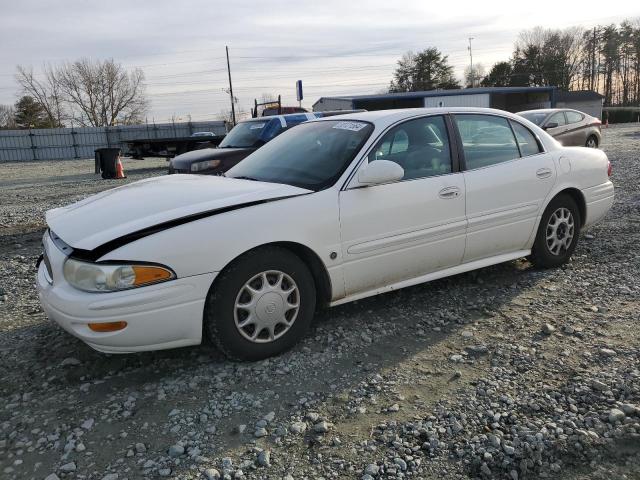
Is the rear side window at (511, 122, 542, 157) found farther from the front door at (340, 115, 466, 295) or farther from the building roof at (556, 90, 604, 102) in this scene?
the building roof at (556, 90, 604, 102)

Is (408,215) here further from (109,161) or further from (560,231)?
(109,161)

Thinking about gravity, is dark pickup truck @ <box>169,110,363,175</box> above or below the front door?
above

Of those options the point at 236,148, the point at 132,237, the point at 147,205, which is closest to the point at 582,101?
the point at 236,148

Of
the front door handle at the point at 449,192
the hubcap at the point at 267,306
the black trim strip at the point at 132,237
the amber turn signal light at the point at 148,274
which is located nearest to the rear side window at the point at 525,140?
the front door handle at the point at 449,192

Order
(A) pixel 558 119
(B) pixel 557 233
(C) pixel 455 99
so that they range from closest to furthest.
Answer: (B) pixel 557 233 → (A) pixel 558 119 → (C) pixel 455 99

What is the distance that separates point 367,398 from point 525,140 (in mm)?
2878

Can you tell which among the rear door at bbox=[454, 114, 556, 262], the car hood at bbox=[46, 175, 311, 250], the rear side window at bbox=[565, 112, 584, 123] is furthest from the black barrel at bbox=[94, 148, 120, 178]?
→ the rear door at bbox=[454, 114, 556, 262]

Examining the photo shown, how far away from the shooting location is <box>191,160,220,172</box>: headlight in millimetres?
8609

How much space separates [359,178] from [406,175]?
0.47 m

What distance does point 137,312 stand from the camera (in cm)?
293

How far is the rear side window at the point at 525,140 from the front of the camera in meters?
4.66

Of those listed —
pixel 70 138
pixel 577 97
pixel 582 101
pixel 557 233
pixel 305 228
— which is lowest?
pixel 557 233

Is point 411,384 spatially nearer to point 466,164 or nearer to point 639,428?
point 639,428

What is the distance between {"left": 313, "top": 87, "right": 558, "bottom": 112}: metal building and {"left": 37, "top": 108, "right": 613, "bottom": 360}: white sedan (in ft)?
131
